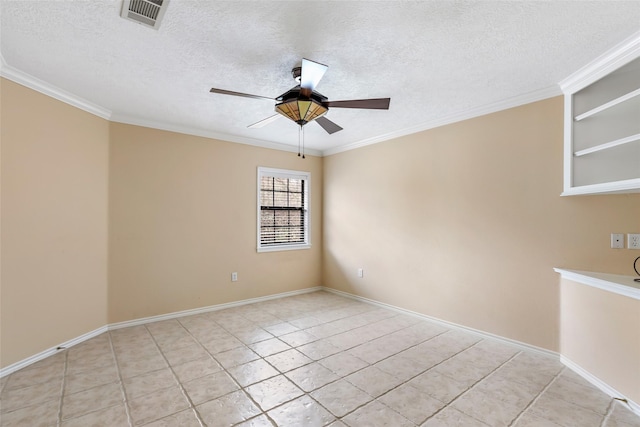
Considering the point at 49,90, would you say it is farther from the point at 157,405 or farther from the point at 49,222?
the point at 157,405

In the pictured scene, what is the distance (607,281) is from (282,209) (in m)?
4.16

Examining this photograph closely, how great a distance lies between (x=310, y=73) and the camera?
2201 millimetres

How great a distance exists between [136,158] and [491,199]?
430cm

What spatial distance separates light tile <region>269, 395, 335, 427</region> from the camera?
77.4 inches

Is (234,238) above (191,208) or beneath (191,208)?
beneath

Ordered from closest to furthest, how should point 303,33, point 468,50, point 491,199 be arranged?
point 303,33
point 468,50
point 491,199

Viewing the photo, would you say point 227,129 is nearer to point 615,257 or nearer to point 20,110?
point 20,110

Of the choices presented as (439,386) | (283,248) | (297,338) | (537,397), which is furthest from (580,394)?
(283,248)

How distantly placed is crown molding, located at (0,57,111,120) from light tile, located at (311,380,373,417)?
366 centimetres

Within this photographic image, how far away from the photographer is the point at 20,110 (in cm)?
266

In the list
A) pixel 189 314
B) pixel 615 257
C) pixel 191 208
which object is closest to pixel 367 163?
pixel 191 208

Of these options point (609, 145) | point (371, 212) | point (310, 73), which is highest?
point (310, 73)

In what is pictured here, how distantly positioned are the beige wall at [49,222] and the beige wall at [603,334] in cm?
490

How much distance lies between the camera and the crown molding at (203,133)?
3.69 metres
